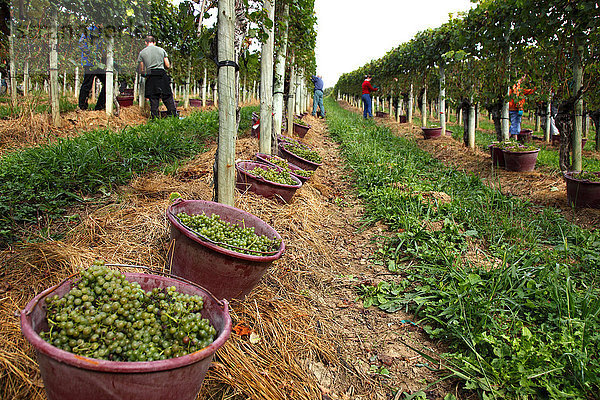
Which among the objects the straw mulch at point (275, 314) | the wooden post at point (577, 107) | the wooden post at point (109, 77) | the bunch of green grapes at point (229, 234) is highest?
the wooden post at point (109, 77)

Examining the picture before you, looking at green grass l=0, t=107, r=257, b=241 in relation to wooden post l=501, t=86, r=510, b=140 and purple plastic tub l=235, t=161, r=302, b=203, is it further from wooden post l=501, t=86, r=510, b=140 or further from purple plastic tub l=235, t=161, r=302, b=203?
wooden post l=501, t=86, r=510, b=140

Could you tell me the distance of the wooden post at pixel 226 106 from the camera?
2.72m

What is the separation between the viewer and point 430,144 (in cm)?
1081

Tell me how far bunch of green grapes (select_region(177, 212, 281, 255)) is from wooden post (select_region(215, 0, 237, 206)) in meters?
0.49

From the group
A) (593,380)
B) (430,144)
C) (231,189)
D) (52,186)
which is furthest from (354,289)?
(430,144)

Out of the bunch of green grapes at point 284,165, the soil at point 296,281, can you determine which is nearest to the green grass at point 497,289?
the soil at point 296,281

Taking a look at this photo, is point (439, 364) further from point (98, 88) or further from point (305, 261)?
point (98, 88)

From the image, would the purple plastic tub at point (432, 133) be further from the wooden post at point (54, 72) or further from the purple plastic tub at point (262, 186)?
the wooden post at point (54, 72)

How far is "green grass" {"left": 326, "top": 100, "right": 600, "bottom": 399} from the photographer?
1.91 metres

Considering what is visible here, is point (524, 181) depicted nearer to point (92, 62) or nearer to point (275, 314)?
point (275, 314)

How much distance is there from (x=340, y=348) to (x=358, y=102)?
38.7 m

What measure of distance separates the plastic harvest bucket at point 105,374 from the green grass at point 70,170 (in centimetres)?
205

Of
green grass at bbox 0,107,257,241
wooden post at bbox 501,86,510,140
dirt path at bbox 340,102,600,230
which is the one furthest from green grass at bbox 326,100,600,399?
wooden post at bbox 501,86,510,140

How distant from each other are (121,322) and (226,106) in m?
1.88
